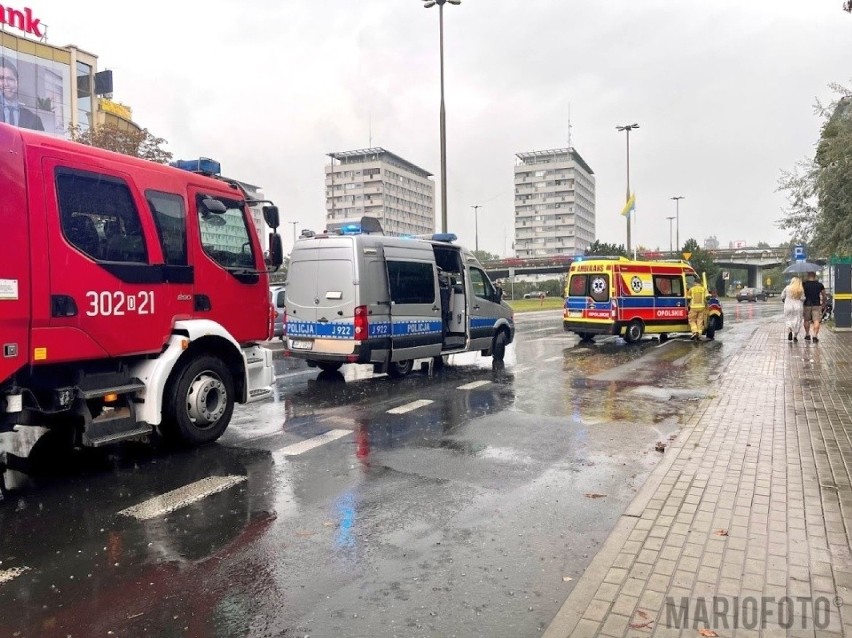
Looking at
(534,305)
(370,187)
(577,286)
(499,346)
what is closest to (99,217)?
(499,346)

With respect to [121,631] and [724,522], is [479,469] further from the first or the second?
[121,631]

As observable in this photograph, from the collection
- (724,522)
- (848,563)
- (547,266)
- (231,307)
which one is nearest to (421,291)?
(231,307)

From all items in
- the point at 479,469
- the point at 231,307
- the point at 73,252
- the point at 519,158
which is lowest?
the point at 479,469

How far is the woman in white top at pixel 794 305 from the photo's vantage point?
17438 millimetres

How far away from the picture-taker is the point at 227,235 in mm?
7414

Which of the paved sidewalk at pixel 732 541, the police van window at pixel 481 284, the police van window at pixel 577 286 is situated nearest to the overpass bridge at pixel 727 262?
the police van window at pixel 577 286

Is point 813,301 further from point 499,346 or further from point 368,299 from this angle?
point 368,299

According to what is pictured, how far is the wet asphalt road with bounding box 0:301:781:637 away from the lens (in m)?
3.43

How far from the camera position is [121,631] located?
3.23 meters

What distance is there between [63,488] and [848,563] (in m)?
5.74

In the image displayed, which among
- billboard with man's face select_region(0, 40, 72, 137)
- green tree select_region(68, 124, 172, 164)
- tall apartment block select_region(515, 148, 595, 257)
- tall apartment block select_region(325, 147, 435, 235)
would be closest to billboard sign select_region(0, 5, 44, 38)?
billboard with man's face select_region(0, 40, 72, 137)

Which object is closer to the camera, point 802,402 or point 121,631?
point 121,631

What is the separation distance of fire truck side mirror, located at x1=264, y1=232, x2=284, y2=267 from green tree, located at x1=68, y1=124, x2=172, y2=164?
49.1 feet

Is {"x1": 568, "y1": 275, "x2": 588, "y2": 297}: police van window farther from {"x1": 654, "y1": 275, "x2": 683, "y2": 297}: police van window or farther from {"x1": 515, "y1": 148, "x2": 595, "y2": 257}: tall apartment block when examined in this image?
{"x1": 515, "y1": 148, "x2": 595, "y2": 257}: tall apartment block
